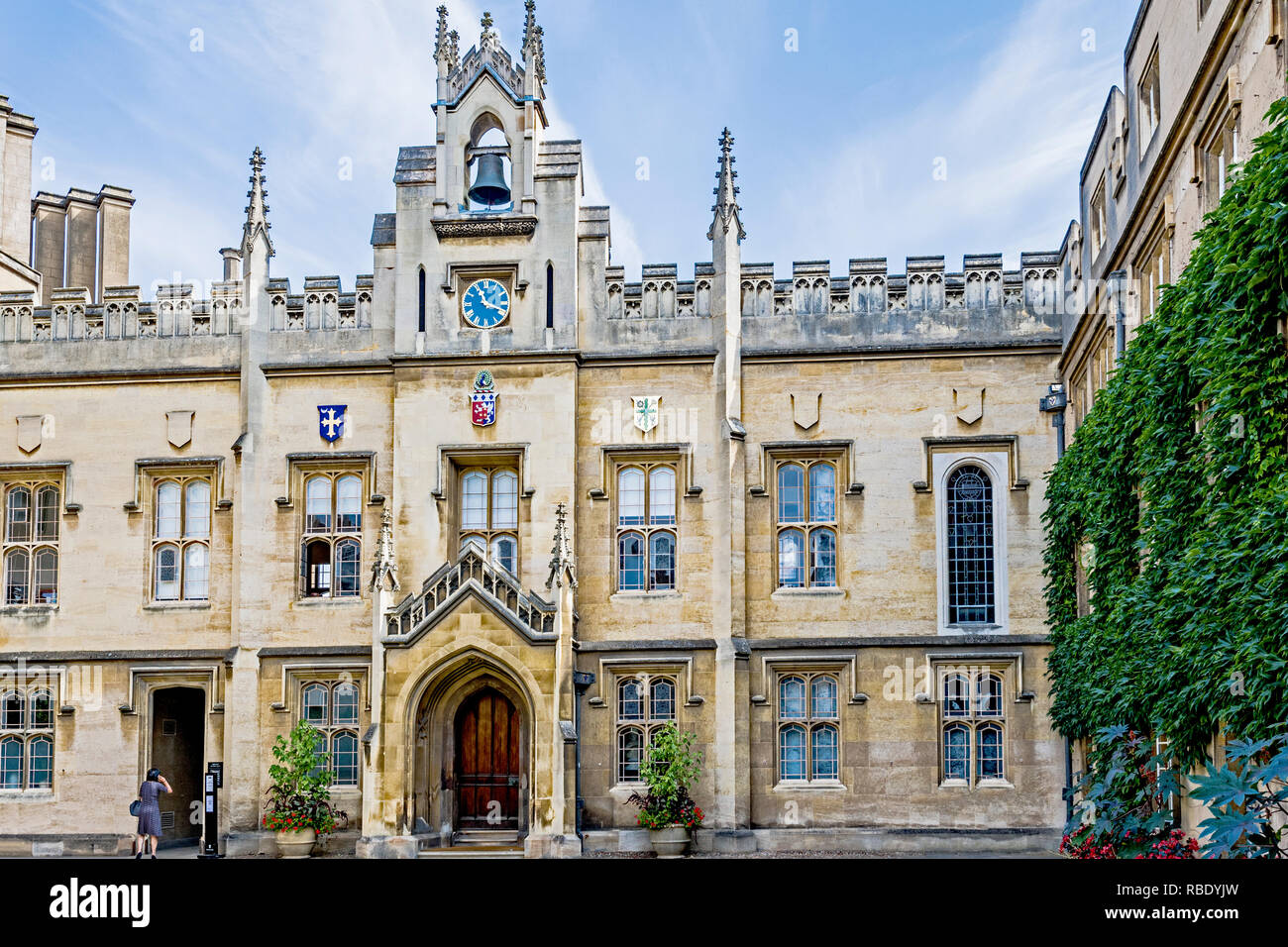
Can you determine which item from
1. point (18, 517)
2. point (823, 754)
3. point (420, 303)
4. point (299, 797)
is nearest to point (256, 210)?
point (420, 303)

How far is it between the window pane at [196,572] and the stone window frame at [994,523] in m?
12.0

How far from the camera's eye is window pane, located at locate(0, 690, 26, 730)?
76.6 feet

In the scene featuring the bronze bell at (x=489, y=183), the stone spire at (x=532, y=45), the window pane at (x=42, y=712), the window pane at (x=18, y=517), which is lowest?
the window pane at (x=42, y=712)

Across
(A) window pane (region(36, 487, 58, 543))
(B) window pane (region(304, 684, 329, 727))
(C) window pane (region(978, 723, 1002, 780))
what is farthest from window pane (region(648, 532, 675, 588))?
(A) window pane (region(36, 487, 58, 543))

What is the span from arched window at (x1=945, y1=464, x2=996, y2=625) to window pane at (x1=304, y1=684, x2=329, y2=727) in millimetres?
10130

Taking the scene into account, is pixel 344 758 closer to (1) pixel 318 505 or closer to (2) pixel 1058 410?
(1) pixel 318 505

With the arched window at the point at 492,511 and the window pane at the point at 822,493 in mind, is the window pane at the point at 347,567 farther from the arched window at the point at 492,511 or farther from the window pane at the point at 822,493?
the window pane at the point at 822,493

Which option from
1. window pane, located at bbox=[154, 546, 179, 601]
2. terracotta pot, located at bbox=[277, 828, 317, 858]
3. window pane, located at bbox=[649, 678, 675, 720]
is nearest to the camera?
terracotta pot, located at bbox=[277, 828, 317, 858]

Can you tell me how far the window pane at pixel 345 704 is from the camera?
22.6 meters

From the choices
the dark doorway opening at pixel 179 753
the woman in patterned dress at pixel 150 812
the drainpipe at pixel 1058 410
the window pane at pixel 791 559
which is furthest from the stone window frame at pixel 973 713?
the dark doorway opening at pixel 179 753

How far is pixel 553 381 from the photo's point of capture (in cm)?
2275

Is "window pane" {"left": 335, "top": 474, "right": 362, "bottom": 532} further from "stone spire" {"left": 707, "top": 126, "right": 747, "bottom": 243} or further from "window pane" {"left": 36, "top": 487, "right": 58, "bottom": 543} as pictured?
"stone spire" {"left": 707, "top": 126, "right": 747, "bottom": 243}

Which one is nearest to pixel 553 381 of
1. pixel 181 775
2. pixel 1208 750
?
pixel 181 775
